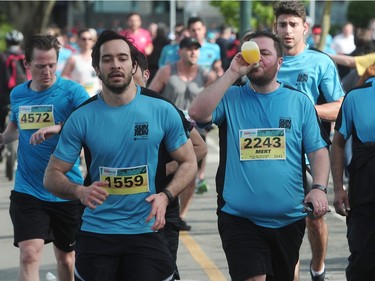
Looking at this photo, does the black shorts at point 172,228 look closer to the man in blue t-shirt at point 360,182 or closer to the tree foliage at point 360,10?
the man in blue t-shirt at point 360,182

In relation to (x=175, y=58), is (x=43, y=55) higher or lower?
higher

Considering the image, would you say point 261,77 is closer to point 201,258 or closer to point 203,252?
point 201,258

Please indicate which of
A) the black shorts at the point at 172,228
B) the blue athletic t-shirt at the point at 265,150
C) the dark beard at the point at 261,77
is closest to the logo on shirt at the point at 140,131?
the blue athletic t-shirt at the point at 265,150

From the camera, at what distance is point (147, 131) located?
6.12 metres

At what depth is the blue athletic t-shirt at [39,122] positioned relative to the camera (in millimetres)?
7938

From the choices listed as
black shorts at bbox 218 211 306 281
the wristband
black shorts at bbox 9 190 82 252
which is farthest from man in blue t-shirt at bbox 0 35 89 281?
the wristband

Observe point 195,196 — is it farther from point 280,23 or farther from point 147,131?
point 147,131

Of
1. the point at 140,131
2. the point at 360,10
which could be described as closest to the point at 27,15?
the point at 360,10

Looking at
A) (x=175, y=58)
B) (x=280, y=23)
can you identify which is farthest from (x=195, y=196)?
(x=280, y=23)

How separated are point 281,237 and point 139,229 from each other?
942mm

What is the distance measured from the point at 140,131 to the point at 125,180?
267 millimetres

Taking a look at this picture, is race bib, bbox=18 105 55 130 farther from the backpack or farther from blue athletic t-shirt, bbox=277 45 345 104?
the backpack

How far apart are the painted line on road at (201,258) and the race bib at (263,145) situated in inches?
112

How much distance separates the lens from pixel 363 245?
6.59 metres
